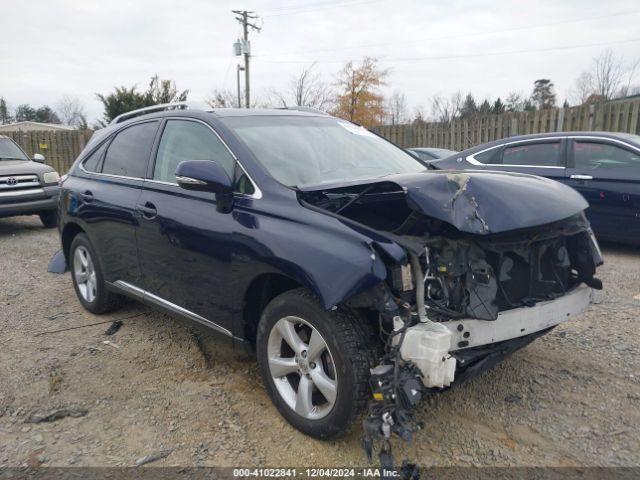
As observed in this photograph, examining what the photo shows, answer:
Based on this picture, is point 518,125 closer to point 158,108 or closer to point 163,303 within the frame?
point 158,108

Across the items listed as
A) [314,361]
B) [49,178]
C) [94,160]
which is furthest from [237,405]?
[49,178]

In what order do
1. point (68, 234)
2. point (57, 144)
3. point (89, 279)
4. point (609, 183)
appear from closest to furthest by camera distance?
point (89, 279) → point (68, 234) → point (609, 183) → point (57, 144)

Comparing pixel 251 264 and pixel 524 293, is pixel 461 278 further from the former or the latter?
pixel 251 264

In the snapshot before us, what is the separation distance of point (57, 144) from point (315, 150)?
20.8m

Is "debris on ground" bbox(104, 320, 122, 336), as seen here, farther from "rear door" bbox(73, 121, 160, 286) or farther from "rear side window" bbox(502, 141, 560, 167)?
"rear side window" bbox(502, 141, 560, 167)

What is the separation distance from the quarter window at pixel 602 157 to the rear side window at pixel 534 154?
0.84 feet

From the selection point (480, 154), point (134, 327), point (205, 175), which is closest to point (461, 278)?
point (205, 175)

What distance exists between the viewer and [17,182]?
9086 millimetres

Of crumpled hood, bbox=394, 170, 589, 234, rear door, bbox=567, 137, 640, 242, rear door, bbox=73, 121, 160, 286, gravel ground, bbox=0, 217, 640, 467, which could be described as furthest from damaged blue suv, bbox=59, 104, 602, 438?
rear door, bbox=567, 137, 640, 242

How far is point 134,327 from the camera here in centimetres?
451

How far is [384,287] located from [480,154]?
5.69 meters

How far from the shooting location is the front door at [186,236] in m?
3.20

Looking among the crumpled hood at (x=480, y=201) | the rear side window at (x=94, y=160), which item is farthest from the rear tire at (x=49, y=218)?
the crumpled hood at (x=480, y=201)

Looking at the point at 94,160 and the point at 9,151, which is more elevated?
the point at 94,160
